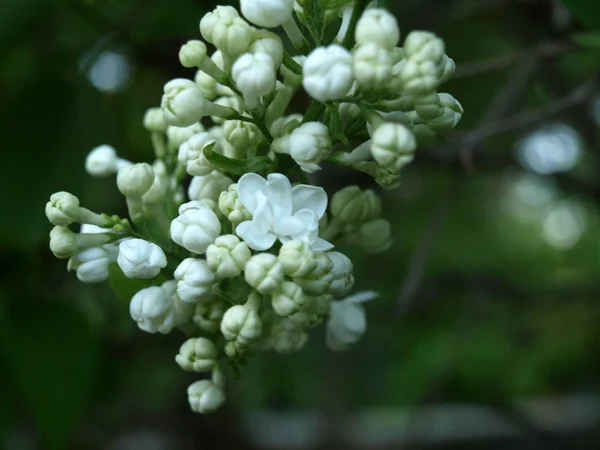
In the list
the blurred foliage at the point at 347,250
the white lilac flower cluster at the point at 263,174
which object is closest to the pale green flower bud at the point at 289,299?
the white lilac flower cluster at the point at 263,174

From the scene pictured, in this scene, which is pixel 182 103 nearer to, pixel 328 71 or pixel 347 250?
pixel 328 71

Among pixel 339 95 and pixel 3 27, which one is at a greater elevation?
pixel 3 27

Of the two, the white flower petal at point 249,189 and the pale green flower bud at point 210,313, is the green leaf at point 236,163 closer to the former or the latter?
the white flower petal at point 249,189

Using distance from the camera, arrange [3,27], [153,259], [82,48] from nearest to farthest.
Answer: [153,259]
[3,27]
[82,48]

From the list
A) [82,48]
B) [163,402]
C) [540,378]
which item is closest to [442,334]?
[540,378]

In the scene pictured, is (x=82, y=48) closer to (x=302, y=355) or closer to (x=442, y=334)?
(x=302, y=355)
